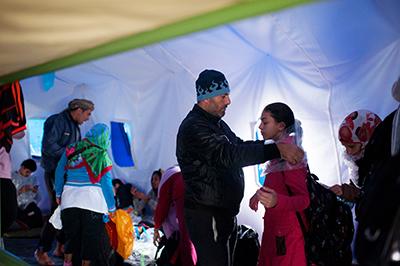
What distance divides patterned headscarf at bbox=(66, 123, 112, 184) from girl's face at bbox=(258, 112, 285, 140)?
2037 millimetres

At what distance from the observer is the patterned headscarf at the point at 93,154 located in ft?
14.7

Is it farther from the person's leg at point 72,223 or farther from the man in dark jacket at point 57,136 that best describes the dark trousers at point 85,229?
the man in dark jacket at point 57,136

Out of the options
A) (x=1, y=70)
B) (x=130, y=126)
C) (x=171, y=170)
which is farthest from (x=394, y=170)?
(x=130, y=126)

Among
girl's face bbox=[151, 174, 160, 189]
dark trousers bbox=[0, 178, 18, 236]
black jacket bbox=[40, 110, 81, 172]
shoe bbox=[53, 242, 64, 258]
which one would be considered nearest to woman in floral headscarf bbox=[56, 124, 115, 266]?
dark trousers bbox=[0, 178, 18, 236]

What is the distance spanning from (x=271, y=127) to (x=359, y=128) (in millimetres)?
769

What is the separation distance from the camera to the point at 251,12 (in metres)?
1.24

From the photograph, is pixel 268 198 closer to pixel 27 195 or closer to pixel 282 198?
pixel 282 198

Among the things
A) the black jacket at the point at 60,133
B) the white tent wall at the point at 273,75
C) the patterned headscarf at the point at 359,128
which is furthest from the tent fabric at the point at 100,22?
the black jacket at the point at 60,133

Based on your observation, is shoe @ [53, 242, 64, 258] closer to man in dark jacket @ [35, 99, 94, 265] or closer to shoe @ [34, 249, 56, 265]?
man in dark jacket @ [35, 99, 94, 265]

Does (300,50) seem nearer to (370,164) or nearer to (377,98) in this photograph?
(377,98)

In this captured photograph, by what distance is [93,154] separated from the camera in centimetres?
451

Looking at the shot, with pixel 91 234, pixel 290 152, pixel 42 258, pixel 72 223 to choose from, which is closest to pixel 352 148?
pixel 290 152

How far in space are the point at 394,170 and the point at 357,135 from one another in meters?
2.32

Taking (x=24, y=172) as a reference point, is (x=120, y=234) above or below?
below
